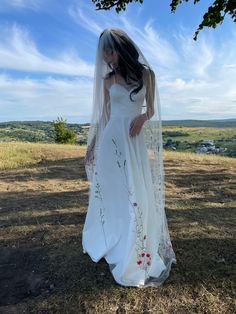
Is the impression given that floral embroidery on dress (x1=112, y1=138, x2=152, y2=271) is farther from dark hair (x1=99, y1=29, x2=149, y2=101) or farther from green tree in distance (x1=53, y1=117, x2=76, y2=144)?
green tree in distance (x1=53, y1=117, x2=76, y2=144)

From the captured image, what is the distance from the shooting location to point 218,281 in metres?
3.76

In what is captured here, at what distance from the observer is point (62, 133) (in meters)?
45.3

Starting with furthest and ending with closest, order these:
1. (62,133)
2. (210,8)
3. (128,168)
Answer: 1. (62,133)
2. (210,8)
3. (128,168)

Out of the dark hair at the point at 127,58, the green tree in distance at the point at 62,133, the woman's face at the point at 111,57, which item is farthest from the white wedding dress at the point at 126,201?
the green tree in distance at the point at 62,133

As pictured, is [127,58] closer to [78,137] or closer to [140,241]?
[140,241]

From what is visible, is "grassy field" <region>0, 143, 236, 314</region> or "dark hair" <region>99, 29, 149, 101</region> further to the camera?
"dark hair" <region>99, 29, 149, 101</region>

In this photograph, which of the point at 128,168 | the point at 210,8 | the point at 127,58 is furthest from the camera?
the point at 210,8

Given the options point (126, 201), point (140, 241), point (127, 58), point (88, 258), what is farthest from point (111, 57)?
point (88, 258)

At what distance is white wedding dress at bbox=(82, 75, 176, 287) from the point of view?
12.2ft

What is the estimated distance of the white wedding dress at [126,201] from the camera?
12.2 ft

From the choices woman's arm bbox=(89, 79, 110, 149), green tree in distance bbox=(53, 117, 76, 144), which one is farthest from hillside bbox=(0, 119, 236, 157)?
woman's arm bbox=(89, 79, 110, 149)

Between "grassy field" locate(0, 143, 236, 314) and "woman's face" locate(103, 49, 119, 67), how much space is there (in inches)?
92.7

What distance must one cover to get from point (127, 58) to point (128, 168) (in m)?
1.19

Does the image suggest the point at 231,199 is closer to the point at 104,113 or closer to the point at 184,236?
the point at 184,236
